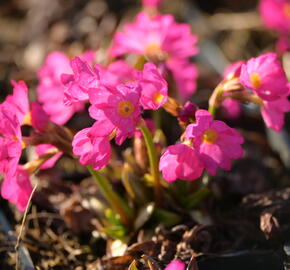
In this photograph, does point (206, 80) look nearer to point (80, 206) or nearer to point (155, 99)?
point (80, 206)

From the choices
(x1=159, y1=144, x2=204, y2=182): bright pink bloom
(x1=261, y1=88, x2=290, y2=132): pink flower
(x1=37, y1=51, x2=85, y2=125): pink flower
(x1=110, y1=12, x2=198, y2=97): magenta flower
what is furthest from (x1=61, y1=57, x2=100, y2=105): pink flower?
(x1=110, y1=12, x2=198, y2=97): magenta flower

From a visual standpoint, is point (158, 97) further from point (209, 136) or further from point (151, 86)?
point (209, 136)

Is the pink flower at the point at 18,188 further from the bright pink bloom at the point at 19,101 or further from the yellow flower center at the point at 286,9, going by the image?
the yellow flower center at the point at 286,9

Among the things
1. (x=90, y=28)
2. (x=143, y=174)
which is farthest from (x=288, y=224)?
(x=90, y=28)

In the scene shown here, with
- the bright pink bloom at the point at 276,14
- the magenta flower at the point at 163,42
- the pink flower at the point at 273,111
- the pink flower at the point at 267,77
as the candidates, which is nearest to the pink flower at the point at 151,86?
the pink flower at the point at 267,77

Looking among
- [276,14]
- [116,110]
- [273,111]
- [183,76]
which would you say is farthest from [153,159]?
[276,14]
